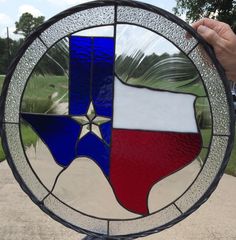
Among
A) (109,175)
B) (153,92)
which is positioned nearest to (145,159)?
(109,175)

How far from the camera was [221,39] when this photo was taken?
1.71 meters

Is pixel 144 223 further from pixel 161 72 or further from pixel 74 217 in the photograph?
pixel 161 72

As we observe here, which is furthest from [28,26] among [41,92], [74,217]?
[74,217]

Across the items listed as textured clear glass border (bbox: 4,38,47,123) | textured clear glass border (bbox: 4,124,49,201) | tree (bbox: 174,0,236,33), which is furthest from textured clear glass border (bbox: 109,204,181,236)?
tree (bbox: 174,0,236,33)

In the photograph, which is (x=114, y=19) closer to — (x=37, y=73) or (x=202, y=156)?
(x=37, y=73)

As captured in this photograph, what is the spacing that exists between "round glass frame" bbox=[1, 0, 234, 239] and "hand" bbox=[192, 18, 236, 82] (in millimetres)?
41

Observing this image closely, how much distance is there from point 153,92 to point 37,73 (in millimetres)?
496

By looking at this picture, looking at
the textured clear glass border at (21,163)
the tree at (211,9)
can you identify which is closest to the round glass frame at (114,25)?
the textured clear glass border at (21,163)

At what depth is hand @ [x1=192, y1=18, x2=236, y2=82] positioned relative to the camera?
1708 mm

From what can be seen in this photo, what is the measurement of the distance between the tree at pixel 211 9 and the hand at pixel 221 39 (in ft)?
25.6

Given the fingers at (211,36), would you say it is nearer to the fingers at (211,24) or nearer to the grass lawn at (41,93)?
the fingers at (211,24)

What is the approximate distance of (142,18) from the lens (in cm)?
175

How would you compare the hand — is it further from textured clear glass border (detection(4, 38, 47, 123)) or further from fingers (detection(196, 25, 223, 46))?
textured clear glass border (detection(4, 38, 47, 123))

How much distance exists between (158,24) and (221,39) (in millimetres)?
256
